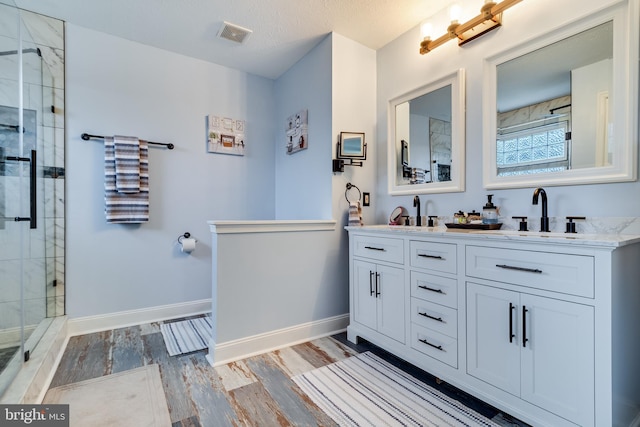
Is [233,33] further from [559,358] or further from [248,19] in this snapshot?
[559,358]

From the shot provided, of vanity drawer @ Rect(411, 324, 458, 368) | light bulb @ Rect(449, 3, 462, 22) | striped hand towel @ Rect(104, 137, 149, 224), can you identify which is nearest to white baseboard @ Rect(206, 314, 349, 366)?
vanity drawer @ Rect(411, 324, 458, 368)

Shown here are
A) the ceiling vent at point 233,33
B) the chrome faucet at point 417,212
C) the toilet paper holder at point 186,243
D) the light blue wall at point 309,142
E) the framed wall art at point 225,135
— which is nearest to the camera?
the chrome faucet at point 417,212

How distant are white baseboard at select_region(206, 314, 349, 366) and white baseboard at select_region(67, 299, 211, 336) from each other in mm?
1005

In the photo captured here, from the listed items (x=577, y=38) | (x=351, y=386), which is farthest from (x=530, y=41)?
(x=351, y=386)

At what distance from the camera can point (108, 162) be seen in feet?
8.02

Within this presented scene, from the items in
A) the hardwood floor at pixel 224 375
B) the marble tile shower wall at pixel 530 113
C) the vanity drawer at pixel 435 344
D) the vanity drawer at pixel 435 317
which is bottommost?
the hardwood floor at pixel 224 375

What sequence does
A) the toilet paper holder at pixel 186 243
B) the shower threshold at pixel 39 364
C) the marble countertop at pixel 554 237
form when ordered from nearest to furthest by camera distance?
1. the marble countertop at pixel 554 237
2. the shower threshold at pixel 39 364
3. the toilet paper holder at pixel 186 243

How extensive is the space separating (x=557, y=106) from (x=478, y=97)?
460 millimetres

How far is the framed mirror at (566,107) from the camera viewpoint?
4.48 ft

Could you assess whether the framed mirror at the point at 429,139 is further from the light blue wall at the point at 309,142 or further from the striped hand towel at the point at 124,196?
the striped hand towel at the point at 124,196

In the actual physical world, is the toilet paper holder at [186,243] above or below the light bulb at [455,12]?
below

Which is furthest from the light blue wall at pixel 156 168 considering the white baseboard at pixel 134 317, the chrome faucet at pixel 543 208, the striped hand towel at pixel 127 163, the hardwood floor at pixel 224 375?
the chrome faucet at pixel 543 208

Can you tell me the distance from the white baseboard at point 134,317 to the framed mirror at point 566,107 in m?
2.78

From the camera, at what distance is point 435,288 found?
1.67 metres
